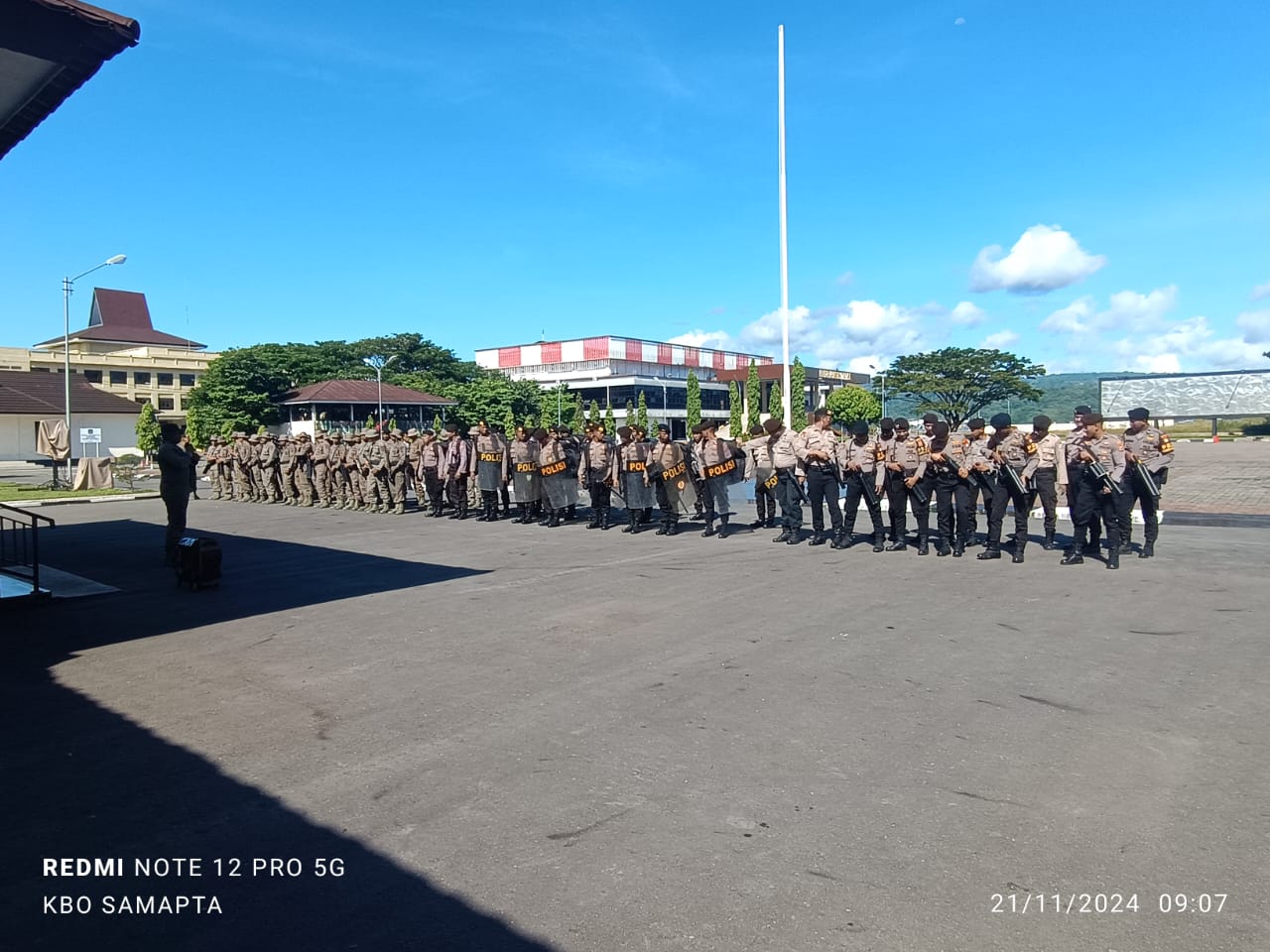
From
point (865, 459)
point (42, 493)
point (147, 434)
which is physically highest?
point (147, 434)

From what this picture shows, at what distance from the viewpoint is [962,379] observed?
247ft

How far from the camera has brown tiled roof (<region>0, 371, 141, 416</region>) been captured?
5188 centimetres

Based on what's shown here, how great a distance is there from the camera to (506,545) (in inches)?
547

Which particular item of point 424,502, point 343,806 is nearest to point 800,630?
point 343,806

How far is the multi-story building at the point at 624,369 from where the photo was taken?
10006 cm

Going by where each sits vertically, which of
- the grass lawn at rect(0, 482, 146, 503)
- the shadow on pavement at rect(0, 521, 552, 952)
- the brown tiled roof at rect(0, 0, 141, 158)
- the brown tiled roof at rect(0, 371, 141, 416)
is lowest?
the shadow on pavement at rect(0, 521, 552, 952)

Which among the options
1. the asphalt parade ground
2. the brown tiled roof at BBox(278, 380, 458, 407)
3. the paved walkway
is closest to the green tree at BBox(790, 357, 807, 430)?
the brown tiled roof at BBox(278, 380, 458, 407)

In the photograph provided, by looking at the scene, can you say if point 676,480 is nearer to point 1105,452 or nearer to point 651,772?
point 1105,452

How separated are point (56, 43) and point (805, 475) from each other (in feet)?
34.5

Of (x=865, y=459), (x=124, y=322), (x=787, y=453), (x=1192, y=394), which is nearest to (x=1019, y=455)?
(x=865, y=459)

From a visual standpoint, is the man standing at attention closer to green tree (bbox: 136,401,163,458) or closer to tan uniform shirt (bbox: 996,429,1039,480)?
tan uniform shirt (bbox: 996,429,1039,480)

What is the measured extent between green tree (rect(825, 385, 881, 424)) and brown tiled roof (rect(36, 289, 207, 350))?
7499cm

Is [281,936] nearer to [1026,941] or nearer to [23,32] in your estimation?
[1026,941]
